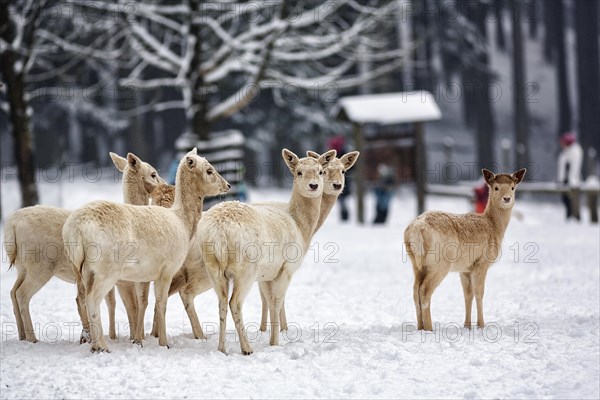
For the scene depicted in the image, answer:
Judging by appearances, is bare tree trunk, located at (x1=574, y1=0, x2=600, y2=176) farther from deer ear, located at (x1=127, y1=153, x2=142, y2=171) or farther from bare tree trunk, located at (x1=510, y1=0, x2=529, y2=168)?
deer ear, located at (x1=127, y1=153, x2=142, y2=171)

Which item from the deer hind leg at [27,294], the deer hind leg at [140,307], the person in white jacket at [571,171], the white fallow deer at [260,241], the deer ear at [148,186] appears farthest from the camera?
the person in white jacket at [571,171]

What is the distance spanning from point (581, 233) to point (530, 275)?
508 cm

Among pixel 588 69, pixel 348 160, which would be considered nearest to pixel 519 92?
pixel 588 69

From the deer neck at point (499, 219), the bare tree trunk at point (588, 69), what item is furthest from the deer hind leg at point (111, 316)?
the bare tree trunk at point (588, 69)

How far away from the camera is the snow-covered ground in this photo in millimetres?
5781

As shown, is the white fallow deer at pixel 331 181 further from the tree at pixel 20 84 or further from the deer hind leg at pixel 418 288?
the tree at pixel 20 84

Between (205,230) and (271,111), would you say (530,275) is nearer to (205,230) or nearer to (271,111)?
(205,230)

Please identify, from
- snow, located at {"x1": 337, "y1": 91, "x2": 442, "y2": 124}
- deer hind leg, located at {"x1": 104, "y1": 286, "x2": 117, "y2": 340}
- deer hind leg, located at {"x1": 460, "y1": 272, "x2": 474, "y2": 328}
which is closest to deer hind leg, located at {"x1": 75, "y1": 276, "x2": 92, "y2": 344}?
deer hind leg, located at {"x1": 104, "y1": 286, "x2": 117, "y2": 340}

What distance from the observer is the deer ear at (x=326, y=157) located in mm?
7453

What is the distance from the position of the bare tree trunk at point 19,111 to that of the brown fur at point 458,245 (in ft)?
38.0

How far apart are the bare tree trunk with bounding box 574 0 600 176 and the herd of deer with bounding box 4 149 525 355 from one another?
27.4 m

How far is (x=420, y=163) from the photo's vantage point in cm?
1942

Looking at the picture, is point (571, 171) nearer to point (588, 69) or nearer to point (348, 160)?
point (348, 160)

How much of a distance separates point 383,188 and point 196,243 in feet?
41.1
